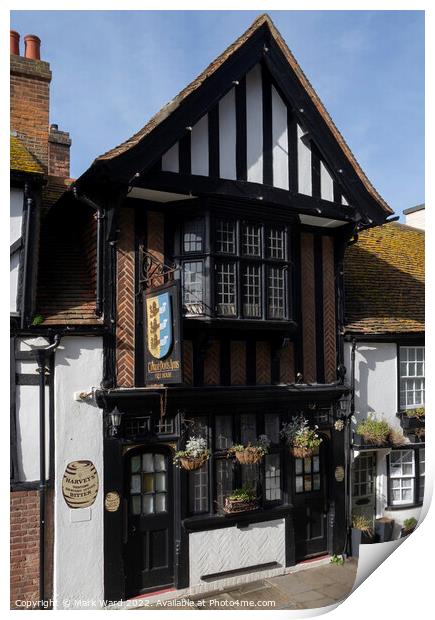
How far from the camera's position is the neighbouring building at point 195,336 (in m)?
6.51

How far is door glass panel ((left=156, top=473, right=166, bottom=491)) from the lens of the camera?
7172 mm

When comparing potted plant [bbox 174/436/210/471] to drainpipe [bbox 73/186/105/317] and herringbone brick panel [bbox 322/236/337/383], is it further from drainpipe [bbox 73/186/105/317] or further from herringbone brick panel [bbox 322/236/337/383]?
herringbone brick panel [bbox 322/236/337/383]

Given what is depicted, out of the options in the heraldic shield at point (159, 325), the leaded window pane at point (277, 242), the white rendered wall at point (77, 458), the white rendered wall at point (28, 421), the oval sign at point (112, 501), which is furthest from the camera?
the leaded window pane at point (277, 242)

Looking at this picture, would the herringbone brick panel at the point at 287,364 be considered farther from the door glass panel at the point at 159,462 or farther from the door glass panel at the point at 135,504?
the door glass panel at the point at 135,504

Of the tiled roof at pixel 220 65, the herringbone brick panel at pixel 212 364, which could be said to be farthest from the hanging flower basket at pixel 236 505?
the tiled roof at pixel 220 65

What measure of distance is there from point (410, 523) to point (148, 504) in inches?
178

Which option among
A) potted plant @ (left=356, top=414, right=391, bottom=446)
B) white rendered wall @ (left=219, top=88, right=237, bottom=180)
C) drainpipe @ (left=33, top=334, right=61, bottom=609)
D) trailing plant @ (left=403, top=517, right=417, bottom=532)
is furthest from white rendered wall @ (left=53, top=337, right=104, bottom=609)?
trailing plant @ (left=403, top=517, right=417, bottom=532)

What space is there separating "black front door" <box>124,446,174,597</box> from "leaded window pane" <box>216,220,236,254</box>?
2794 millimetres

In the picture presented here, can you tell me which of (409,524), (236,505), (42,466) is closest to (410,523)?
(409,524)

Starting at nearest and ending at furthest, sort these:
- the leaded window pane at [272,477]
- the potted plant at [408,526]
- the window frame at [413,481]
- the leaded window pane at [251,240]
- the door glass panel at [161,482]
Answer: the door glass panel at [161,482] → the leaded window pane at [251,240] → the leaded window pane at [272,477] → the potted plant at [408,526] → the window frame at [413,481]

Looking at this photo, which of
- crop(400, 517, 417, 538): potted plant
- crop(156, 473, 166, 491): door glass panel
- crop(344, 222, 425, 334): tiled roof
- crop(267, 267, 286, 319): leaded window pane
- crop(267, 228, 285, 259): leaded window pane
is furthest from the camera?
crop(344, 222, 425, 334): tiled roof

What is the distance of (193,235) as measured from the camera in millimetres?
7246

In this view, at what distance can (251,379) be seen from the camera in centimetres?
770

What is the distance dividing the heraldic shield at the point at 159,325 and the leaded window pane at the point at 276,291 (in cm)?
177
